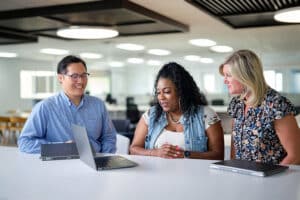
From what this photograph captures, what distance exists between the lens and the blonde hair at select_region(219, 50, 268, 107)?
2.05 metres

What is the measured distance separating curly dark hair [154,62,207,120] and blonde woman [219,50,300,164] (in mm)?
385

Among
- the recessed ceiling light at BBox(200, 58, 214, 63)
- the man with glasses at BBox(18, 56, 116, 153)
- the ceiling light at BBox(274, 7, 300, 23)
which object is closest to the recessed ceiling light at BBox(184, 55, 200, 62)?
the recessed ceiling light at BBox(200, 58, 214, 63)

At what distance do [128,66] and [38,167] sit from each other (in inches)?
370

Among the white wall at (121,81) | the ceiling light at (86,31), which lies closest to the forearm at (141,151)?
the ceiling light at (86,31)

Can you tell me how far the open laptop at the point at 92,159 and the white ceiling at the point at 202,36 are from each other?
7.77ft

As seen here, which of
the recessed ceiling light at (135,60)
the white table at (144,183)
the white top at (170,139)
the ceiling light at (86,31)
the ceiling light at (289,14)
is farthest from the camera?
the recessed ceiling light at (135,60)

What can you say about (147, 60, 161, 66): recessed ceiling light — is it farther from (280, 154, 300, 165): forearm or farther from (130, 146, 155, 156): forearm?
(280, 154, 300, 165): forearm

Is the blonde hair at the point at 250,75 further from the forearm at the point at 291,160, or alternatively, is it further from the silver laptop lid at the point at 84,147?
the silver laptop lid at the point at 84,147

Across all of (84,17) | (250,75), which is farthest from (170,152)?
(84,17)

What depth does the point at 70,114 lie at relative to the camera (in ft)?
8.57

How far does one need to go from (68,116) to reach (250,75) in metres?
1.25

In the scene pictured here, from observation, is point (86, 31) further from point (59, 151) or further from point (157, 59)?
point (157, 59)

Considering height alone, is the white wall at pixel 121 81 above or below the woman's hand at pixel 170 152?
above

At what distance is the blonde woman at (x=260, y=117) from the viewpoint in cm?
199
